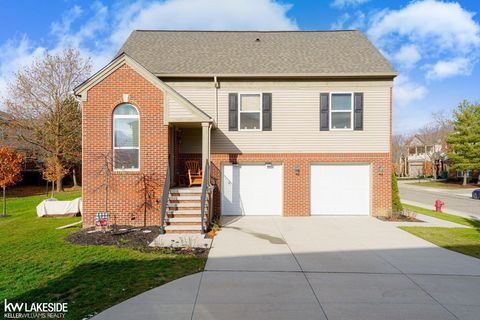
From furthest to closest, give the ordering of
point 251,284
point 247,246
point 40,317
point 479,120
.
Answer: point 479,120 < point 247,246 < point 251,284 < point 40,317

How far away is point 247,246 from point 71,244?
478 centimetres

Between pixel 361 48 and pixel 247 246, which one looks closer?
pixel 247 246

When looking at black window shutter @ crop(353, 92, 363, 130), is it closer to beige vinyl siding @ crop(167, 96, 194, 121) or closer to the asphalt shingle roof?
the asphalt shingle roof

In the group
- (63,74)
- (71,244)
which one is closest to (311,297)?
(71,244)

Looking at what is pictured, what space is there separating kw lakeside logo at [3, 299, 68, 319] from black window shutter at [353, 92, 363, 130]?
36.9ft

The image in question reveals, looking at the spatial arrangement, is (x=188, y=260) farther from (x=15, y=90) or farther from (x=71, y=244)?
(x=15, y=90)

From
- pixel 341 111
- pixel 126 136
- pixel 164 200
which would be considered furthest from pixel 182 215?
pixel 341 111

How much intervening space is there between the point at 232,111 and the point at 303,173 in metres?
3.98

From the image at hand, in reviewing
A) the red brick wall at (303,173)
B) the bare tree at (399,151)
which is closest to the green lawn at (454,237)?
the red brick wall at (303,173)

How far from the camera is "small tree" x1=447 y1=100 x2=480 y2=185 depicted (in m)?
31.8

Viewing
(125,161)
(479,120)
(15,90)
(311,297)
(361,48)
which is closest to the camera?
(311,297)

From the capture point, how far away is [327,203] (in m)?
11.8

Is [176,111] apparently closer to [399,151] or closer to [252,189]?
[252,189]

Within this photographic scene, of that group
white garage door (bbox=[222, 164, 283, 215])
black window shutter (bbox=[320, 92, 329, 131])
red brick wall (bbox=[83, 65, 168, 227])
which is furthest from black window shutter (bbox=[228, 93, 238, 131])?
black window shutter (bbox=[320, 92, 329, 131])
